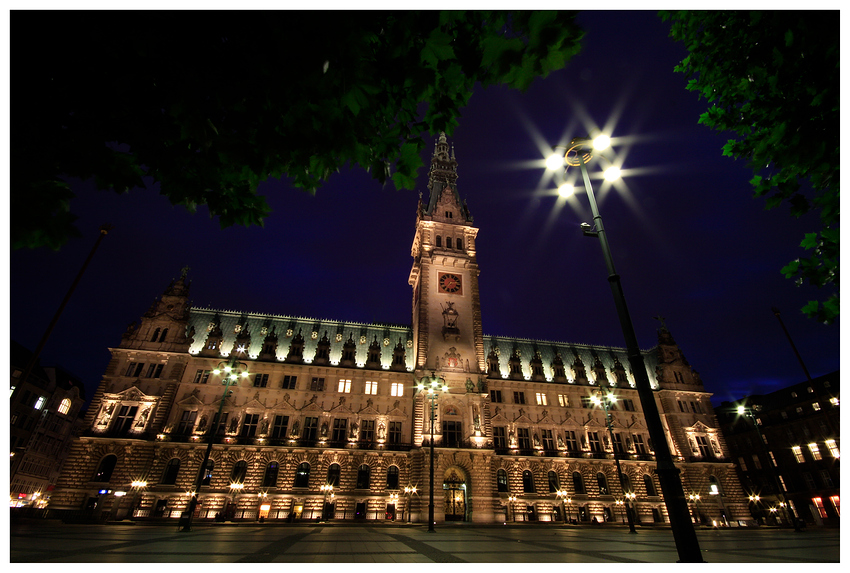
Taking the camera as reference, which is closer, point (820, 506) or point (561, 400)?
point (561, 400)

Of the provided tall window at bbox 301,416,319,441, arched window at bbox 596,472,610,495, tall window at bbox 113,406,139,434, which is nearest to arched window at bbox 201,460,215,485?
tall window at bbox 301,416,319,441

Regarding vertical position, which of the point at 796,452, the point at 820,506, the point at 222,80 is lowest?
the point at 820,506

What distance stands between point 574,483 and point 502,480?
8805 millimetres

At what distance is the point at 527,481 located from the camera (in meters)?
41.3

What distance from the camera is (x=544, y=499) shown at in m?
40.1

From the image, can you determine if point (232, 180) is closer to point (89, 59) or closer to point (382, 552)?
point (89, 59)

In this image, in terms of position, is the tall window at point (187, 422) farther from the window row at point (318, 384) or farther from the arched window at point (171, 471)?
the window row at point (318, 384)

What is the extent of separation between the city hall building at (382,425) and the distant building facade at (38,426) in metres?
19.1

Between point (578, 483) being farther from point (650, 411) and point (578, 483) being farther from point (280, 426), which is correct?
point (650, 411)

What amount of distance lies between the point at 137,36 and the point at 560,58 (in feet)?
13.7

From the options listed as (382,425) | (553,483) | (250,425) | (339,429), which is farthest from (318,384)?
(553,483)

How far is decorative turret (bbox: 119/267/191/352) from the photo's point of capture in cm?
4003

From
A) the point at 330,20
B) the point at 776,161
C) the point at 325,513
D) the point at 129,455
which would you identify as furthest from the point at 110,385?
the point at 776,161

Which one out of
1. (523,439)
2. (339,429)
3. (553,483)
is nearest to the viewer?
(339,429)
